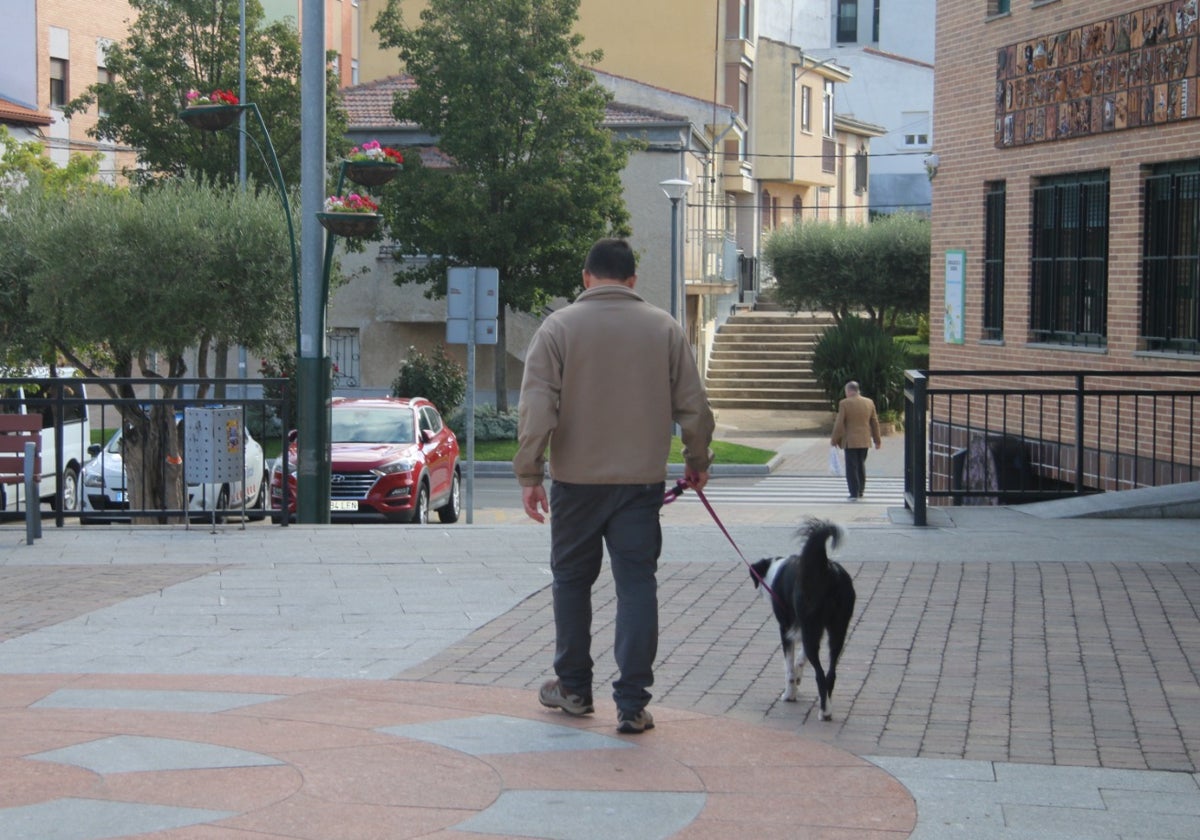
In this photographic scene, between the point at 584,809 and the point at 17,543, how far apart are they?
8.09 metres

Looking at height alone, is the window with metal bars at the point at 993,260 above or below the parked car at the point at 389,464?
above

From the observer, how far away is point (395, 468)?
18078 millimetres

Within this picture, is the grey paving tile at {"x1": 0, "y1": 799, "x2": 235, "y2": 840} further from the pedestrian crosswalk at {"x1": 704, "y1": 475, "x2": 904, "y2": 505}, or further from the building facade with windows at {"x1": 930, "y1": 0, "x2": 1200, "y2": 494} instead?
the pedestrian crosswalk at {"x1": 704, "y1": 475, "x2": 904, "y2": 505}

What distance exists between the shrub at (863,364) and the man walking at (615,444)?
30056 mm

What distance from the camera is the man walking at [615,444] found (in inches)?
227

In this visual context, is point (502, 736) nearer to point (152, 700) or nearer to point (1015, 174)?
point (152, 700)

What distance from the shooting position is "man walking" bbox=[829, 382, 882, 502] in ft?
72.4

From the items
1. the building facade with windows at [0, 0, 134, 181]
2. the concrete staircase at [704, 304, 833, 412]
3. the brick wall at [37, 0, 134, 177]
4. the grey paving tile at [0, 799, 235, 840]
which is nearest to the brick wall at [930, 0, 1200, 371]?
the grey paving tile at [0, 799, 235, 840]

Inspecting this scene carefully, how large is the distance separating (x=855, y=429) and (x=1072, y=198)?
576 cm

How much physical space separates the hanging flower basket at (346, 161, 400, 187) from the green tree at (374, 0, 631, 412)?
17.3 meters

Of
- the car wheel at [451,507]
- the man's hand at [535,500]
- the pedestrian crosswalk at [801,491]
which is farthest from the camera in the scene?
the pedestrian crosswalk at [801,491]

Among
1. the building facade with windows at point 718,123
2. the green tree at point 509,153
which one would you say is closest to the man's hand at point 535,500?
the green tree at point 509,153

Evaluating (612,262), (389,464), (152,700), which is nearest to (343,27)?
(389,464)

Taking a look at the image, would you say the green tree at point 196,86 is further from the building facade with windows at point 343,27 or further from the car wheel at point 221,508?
the car wheel at point 221,508
